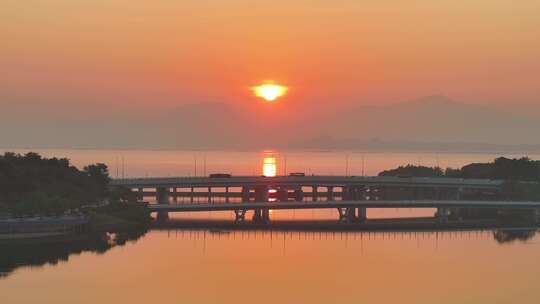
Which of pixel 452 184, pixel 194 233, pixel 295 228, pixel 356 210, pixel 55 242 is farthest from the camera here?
pixel 452 184

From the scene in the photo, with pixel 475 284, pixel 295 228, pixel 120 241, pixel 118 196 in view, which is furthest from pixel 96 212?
pixel 475 284

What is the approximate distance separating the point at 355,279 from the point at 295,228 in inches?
1334

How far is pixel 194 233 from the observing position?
290ft

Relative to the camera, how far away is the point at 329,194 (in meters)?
130

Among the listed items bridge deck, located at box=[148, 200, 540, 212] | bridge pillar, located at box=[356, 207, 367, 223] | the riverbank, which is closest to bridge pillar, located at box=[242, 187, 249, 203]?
bridge pillar, located at box=[356, 207, 367, 223]

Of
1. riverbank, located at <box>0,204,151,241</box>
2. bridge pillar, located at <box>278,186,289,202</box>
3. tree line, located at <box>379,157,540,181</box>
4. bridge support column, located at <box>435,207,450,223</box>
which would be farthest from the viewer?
tree line, located at <box>379,157,540,181</box>

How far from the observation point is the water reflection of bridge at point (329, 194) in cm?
10006

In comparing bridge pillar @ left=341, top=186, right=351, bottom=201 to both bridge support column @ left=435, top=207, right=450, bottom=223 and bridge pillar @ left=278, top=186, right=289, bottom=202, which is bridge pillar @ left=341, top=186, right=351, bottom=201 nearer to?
bridge pillar @ left=278, top=186, right=289, bottom=202

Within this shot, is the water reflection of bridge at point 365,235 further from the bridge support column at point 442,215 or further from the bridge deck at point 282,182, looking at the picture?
the bridge deck at point 282,182

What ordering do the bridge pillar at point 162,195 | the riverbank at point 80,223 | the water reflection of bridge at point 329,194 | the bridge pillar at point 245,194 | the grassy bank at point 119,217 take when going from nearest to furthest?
the riverbank at point 80,223 < the grassy bank at point 119,217 < the water reflection of bridge at point 329,194 < the bridge pillar at point 162,195 < the bridge pillar at point 245,194

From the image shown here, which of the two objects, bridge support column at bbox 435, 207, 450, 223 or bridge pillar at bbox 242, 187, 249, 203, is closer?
bridge support column at bbox 435, 207, 450, 223

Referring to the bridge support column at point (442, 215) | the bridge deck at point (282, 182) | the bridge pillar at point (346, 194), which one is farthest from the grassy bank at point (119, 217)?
the bridge pillar at point (346, 194)

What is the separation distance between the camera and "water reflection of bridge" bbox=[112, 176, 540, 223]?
10006 centimetres

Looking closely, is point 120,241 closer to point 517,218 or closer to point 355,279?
point 355,279
